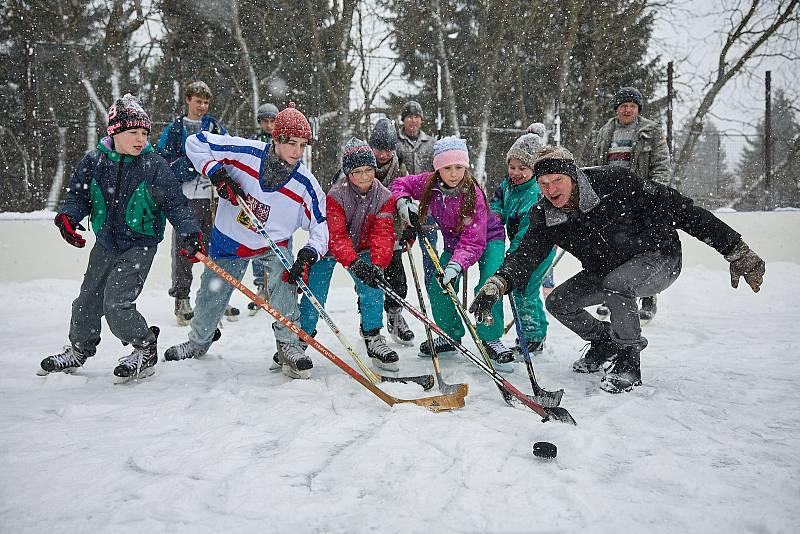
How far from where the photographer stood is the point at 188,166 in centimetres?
463

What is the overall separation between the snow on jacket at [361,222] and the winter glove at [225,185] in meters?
0.59

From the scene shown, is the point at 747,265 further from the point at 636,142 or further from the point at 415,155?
the point at 415,155

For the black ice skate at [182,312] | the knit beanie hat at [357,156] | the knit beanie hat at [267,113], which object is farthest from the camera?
the knit beanie hat at [267,113]

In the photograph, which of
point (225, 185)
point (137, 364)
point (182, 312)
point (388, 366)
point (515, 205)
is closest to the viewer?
point (137, 364)

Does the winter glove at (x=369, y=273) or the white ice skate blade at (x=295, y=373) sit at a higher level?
the winter glove at (x=369, y=273)

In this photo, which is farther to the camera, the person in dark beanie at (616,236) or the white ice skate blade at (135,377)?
the white ice skate blade at (135,377)

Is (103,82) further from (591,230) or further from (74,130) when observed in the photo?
(591,230)

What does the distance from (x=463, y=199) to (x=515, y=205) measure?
53 centimetres

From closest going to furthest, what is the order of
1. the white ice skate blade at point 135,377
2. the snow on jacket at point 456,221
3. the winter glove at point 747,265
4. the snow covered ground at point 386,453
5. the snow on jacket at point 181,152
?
the snow covered ground at point 386,453 < the winter glove at point 747,265 < the white ice skate blade at point 135,377 < the snow on jacket at point 456,221 < the snow on jacket at point 181,152

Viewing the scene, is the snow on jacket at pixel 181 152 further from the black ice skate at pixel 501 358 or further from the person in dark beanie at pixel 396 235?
the black ice skate at pixel 501 358

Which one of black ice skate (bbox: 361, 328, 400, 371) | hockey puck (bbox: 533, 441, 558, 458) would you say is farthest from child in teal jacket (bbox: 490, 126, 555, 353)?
hockey puck (bbox: 533, 441, 558, 458)

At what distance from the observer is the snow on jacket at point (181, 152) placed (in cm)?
462

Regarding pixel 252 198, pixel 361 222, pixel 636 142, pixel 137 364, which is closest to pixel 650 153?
pixel 636 142

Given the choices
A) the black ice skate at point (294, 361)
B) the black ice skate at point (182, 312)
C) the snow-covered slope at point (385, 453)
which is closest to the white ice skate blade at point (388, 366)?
the snow-covered slope at point (385, 453)
